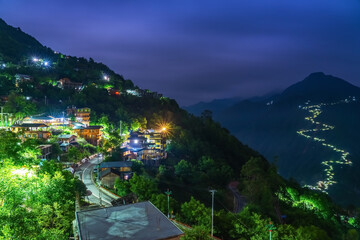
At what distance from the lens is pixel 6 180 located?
11086 mm

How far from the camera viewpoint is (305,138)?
358 ft

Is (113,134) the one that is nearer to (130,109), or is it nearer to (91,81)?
(130,109)

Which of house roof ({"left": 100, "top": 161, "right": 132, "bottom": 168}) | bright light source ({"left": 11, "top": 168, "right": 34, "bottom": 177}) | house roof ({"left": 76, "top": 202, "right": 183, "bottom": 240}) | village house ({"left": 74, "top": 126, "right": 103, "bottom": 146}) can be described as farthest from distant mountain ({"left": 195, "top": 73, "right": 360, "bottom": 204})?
bright light source ({"left": 11, "top": 168, "right": 34, "bottom": 177})

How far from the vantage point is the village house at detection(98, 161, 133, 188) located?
28.1 m

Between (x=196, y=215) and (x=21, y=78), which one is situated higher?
(x=21, y=78)

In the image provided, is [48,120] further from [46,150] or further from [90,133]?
[46,150]

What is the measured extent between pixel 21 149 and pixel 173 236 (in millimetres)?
11507

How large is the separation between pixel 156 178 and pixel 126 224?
27.3m

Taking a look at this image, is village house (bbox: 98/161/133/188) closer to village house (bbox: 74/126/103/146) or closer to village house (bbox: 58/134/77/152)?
village house (bbox: 58/134/77/152)

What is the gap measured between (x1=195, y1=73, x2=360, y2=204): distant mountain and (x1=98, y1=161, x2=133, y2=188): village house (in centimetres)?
2856

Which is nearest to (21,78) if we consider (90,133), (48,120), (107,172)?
(48,120)

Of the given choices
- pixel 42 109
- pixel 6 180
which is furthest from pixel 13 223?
pixel 42 109

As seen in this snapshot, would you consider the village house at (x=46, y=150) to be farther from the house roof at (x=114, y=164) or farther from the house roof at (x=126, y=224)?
the house roof at (x=126, y=224)

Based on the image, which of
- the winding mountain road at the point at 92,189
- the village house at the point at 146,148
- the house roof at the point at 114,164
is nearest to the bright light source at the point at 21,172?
the winding mountain road at the point at 92,189
